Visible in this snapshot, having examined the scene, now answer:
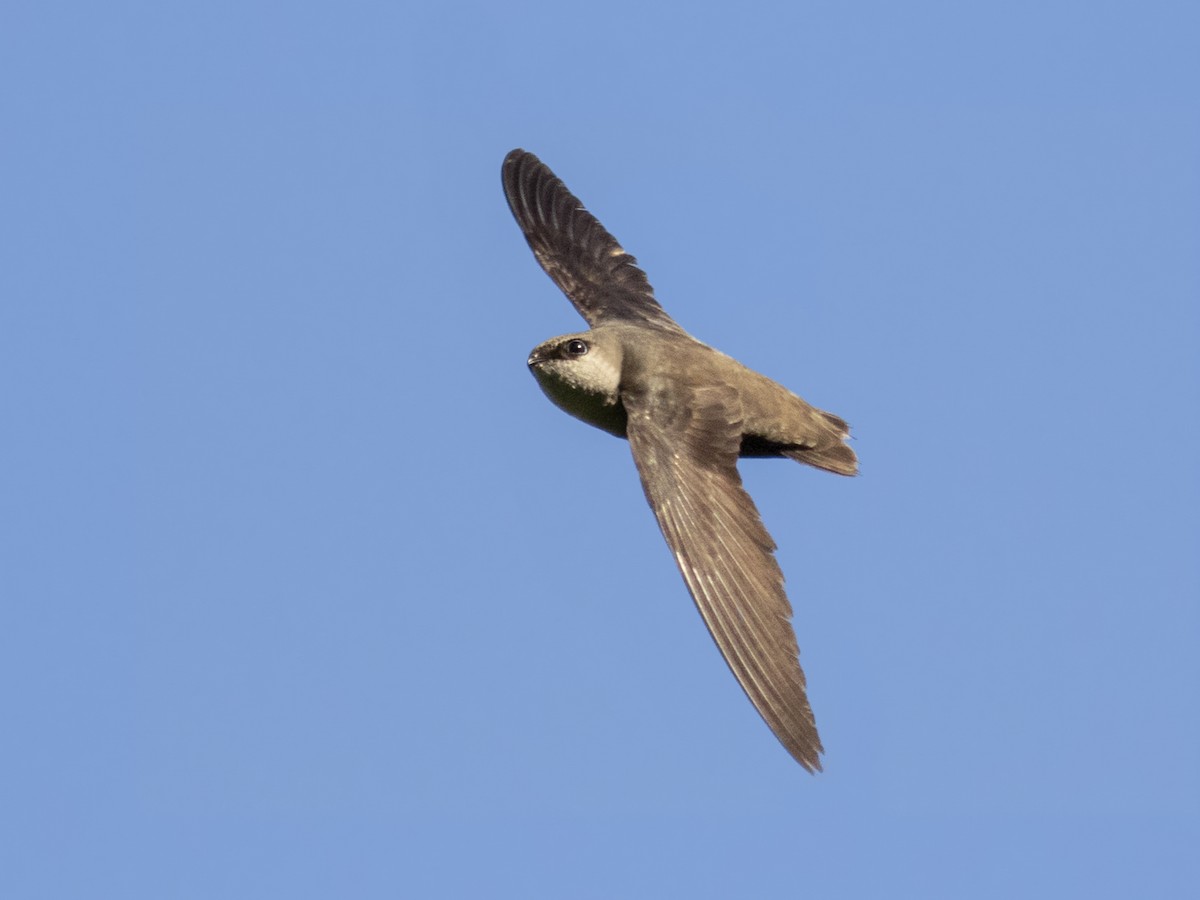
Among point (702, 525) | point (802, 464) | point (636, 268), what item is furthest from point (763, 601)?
point (636, 268)

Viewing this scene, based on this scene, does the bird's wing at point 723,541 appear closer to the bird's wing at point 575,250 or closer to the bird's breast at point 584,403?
the bird's breast at point 584,403

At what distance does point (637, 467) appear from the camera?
25.4ft

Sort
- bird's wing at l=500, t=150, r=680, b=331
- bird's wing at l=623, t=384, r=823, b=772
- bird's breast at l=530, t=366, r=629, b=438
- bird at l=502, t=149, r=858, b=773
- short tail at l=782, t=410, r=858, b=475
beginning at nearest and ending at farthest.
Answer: bird's wing at l=623, t=384, r=823, b=772, bird at l=502, t=149, r=858, b=773, bird's breast at l=530, t=366, r=629, b=438, short tail at l=782, t=410, r=858, b=475, bird's wing at l=500, t=150, r=680, b=331

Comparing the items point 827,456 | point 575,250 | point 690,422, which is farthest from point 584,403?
point 575,250

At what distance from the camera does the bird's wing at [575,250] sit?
30.8 ft

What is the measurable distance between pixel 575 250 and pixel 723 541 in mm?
2971

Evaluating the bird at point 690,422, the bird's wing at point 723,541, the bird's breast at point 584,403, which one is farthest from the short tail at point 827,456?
the bird's breast at point 584,403

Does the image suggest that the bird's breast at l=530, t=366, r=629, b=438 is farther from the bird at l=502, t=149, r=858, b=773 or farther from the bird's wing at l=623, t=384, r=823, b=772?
the bird's wing at l=623, t=384, r=823, b=772

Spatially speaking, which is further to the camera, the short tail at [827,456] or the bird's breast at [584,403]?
the short tail at [827,456]

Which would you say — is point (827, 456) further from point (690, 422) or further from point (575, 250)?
point (575, 250)

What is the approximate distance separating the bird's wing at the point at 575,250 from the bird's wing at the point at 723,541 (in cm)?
123

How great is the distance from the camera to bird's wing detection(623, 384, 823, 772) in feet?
22.1

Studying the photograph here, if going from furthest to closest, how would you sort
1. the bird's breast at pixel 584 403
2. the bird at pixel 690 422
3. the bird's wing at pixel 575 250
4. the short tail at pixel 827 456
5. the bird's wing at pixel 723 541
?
the bird's wing at pixel 575 250 < the short tail at pixel 827 456 < the bird's breast at pixel 584 403 < the bird at pixel 690 422 < the bird's wing at pixel 723 541

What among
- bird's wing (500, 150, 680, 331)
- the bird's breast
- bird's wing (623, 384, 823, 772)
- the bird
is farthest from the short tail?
bird's wing (500, 150, 680, 331)
